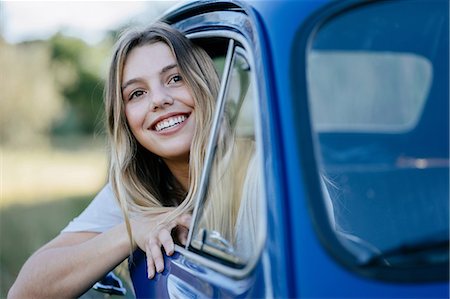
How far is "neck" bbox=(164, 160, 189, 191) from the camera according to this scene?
306 centimetres

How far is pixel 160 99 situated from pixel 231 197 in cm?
68

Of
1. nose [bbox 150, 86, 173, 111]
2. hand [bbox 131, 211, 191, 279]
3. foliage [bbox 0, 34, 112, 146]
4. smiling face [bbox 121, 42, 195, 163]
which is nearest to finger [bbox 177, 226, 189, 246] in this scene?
hand [bbox 131, 211, 191, 279]

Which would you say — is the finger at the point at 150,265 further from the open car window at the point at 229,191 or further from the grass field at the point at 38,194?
the grass field at the point at 38,194

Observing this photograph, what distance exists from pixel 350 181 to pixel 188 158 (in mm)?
577

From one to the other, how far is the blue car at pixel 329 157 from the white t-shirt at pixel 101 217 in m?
0.28

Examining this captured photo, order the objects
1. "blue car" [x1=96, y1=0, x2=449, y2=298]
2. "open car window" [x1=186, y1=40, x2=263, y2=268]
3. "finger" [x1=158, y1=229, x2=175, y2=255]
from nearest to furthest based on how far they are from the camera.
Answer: "blue car" [x1=96, y1=0, x2=449, y2=298], "open car window" [x1=186, y1=40, x2=263, y2=268], "finger" [x1=158, y1=229, x2=175, y2=255]

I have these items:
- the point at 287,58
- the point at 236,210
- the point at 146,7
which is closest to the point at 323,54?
the point at 287,58

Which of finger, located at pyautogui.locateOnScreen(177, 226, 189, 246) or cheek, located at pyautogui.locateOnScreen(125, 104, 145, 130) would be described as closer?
finger, located at pyautogui.locateOnScreen(177, 226, 189, 246)

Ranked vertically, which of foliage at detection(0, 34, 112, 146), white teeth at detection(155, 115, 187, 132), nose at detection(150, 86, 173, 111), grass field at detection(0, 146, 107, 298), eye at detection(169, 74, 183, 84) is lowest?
grass field at detection(0, 146, 107, 298)

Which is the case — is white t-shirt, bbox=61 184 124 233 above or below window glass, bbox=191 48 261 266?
below

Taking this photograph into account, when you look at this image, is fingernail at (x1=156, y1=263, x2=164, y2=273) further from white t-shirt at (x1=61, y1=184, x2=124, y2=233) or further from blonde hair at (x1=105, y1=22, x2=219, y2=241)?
white t-shirt at (x1=61, y1=184, x2=124, y2=233)

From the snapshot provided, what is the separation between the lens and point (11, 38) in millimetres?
19234

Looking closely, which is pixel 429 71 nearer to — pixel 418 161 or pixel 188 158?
Result: pixel 418 161

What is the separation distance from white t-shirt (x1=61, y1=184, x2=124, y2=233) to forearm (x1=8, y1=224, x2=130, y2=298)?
12 cm
